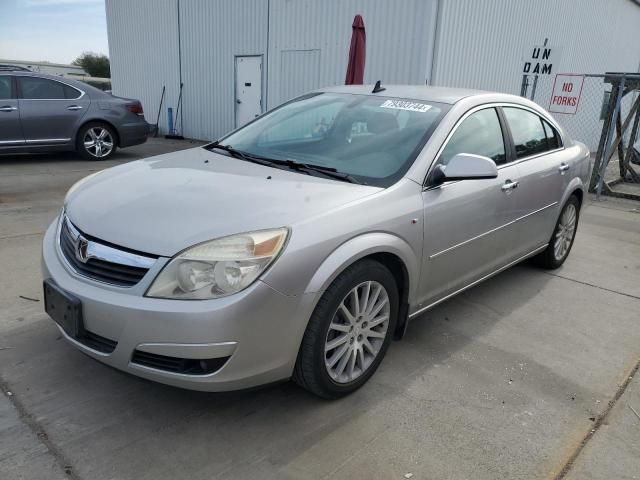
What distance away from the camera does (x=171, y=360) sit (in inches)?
88.5

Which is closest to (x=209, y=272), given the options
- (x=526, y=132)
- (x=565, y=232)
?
(x=526, y=132)

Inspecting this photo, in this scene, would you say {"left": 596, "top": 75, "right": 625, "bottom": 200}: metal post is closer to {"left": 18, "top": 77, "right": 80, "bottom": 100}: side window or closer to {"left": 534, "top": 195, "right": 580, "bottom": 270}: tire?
{"left": 534, "top": 195, "right": 580, "bottom": 270}: tire

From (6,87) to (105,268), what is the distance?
7.49 m

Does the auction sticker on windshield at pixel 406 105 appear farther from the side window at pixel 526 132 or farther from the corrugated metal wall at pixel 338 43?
the corrugated metal wall at pixel 338 43

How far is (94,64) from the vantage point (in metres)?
62.3

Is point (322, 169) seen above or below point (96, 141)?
above

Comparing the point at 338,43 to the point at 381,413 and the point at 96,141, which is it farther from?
the point at 381,413

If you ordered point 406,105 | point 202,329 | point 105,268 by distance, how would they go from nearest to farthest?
point 202,329, point 105,268, point 406,105

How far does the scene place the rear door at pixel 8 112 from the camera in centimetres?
820

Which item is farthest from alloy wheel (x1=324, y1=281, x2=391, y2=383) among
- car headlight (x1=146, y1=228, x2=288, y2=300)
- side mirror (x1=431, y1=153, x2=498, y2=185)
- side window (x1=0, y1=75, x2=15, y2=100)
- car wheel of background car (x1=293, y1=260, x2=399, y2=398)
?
side window (x1=0, y1=75, x2=15, y2=100)

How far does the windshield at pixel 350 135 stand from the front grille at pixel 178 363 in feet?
4.07

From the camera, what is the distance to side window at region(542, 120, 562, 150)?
4.55 meters

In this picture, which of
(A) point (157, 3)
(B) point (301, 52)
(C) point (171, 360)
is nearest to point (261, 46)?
(B) point (301, 52)

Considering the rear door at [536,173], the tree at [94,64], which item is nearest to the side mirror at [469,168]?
the rear door at [536,173]
